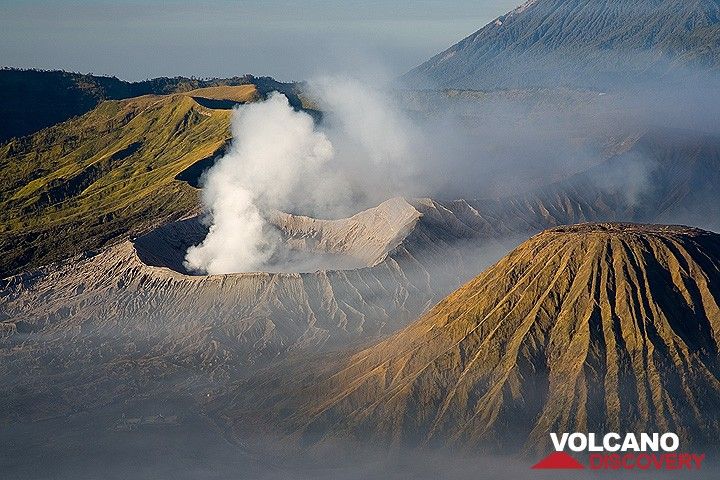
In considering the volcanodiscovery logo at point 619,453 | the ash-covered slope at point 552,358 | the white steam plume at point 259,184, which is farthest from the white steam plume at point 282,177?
the volcanodiscovery logo at point 619,453

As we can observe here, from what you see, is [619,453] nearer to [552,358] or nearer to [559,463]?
[559,463]

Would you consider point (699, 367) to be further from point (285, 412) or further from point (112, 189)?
point (112, 189)

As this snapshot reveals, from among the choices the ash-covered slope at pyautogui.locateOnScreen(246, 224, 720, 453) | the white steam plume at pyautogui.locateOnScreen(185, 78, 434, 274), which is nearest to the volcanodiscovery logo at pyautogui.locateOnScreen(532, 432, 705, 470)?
the ash-covered slope at pyautogui.locateOnScreen(246, 224, 720, 453)

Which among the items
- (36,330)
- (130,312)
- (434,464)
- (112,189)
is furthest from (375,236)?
(112,189)

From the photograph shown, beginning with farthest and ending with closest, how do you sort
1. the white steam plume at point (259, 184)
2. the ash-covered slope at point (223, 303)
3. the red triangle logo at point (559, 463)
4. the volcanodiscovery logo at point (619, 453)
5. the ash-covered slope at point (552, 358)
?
the white steam plume at point (259, 184) → the ash-covered slope at point (223, 303) → the ash-covered slope at point (552, 358) → the red triangle logo at point (559, 463) → the volcanodiscovery logo at point (619, 453)

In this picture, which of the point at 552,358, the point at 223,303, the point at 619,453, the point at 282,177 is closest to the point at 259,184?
the point at 282,177

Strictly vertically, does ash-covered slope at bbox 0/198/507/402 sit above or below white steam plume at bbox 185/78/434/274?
below

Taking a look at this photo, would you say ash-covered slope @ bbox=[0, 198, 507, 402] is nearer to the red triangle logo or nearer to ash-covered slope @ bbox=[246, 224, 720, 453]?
ash-covered slope @ bbox=[246, 224, 720, 453]

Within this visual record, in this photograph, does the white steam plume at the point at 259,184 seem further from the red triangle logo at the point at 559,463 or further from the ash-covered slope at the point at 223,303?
the red triangle logo at the point at 559,463
